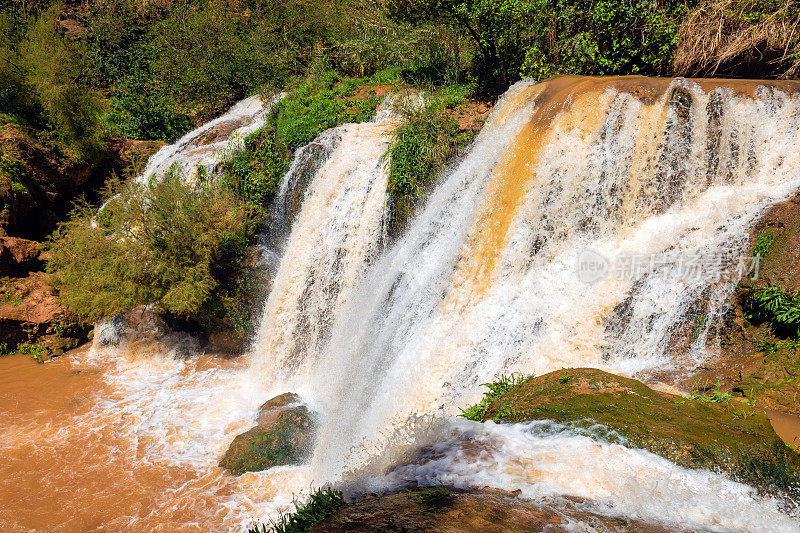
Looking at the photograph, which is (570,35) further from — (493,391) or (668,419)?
(668,419)

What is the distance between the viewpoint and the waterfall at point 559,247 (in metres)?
5.16

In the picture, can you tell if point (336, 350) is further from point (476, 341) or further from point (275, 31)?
point (275, 31)

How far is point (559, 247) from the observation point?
600cm

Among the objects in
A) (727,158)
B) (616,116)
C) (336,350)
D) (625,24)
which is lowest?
(336,350)

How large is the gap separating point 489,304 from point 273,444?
3649 millimetres

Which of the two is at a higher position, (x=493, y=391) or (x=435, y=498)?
(x=435, y=498)

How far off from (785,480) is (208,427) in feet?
23.4

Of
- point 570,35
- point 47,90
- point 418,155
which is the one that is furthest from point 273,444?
point 47,90

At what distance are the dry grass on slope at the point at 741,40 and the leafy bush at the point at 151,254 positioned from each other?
9.86 m

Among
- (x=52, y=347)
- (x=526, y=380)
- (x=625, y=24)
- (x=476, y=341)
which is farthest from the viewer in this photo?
(x=52, y=347)

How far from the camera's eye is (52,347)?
9328 millimetres

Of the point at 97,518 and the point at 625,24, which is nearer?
the point at 97,518

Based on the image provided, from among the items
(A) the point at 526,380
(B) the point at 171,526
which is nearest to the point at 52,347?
(B) the point at 171,526

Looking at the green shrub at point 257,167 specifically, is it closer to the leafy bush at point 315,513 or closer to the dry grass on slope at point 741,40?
the leafy bush at point 315,513
